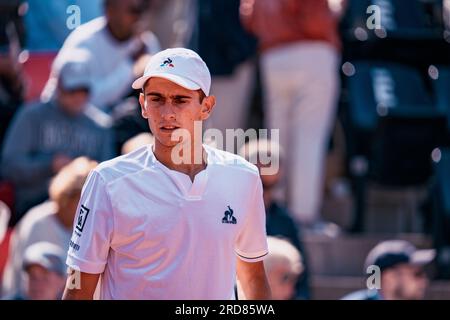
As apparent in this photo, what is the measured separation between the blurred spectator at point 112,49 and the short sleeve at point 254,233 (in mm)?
3777

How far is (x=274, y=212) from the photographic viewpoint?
6910 millimetres

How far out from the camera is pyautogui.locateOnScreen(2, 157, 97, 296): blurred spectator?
6.60 m

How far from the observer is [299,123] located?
8047mm

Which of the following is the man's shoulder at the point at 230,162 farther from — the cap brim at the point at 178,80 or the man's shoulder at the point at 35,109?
the man's shoulder at the point at 35,109

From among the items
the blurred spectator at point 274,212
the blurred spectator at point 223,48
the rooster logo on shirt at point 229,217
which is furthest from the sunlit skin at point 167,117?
the blurred spectator at point 223,48

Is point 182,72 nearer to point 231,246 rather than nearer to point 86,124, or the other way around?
point 231,246

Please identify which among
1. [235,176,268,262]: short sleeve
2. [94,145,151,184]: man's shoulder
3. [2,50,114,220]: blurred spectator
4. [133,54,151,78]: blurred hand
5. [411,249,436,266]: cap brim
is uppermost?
[133,54,151,78]: blurred hand

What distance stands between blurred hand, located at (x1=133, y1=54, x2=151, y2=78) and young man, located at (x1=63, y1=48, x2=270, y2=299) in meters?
3.62

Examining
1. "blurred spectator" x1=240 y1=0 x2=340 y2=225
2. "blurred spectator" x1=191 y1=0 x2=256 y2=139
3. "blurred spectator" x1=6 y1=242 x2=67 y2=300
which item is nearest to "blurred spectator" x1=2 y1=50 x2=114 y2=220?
"blurred spectator" x1=191 y1=0 x2=256 y2=139

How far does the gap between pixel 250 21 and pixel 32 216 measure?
2.08m

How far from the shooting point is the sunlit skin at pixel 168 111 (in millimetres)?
3965

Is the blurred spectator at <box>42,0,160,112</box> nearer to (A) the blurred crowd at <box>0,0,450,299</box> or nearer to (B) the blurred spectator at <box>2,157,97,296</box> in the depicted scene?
(A) the blurred crowd at <box>0,0,450,299</box>

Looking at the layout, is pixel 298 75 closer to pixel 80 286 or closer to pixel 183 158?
pixel 183 158

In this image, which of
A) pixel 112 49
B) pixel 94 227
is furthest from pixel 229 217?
pixel 112 49
